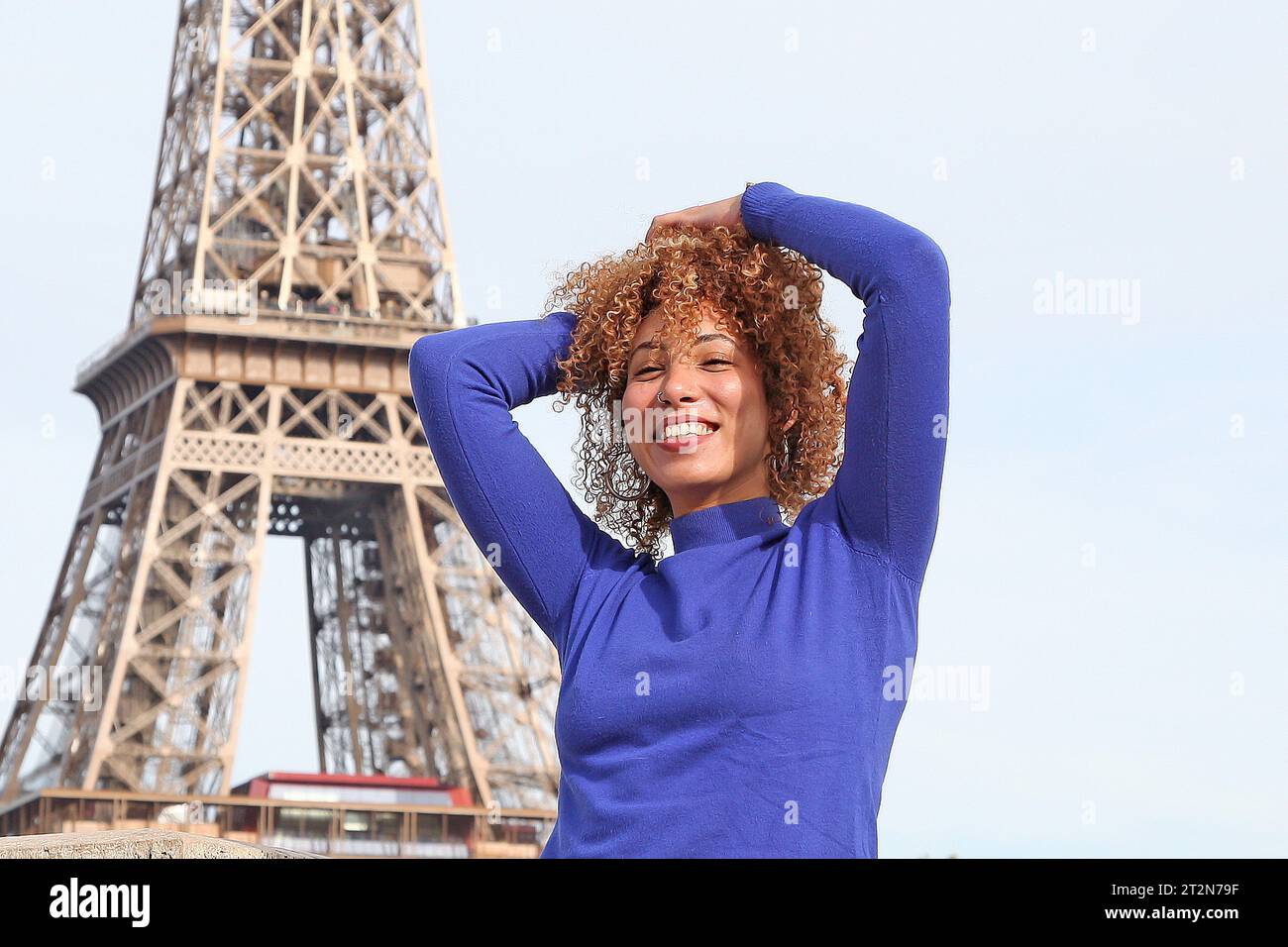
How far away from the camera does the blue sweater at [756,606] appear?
3234mm

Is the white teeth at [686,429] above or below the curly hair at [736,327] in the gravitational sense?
below

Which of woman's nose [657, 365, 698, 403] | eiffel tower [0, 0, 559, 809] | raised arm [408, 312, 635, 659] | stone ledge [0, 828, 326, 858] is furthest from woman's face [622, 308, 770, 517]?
eiffel tower [0, 0, 559, 809]

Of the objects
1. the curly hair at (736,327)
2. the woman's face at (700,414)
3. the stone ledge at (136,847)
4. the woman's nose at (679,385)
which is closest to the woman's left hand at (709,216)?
the curly hair at (736,327)

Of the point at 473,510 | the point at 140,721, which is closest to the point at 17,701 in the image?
the point at 140,721

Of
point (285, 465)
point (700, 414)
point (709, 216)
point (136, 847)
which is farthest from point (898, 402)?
point (285, 465)

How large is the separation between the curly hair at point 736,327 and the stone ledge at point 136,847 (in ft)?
3.01

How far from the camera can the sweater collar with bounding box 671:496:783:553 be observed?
3643 mm

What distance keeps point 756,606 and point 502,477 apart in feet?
1.95

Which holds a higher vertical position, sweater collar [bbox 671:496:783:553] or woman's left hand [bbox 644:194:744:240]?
woman's left hand [bbox 644:194:744:240]

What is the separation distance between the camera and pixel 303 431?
3353 cm

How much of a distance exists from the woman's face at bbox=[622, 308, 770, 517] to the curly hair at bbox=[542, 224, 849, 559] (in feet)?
0.11

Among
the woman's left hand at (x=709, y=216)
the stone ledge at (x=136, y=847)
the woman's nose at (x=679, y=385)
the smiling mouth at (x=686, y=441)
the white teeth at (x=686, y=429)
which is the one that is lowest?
the stone ledge at (x=136, y=847)

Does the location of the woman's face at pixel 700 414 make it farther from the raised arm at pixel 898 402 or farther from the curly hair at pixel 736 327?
the raised arm at pixel 898 402

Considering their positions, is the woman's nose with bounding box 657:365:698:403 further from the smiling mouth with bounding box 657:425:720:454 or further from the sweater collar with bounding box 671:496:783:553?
the sweater collar with bounding box 671:496:783:553
